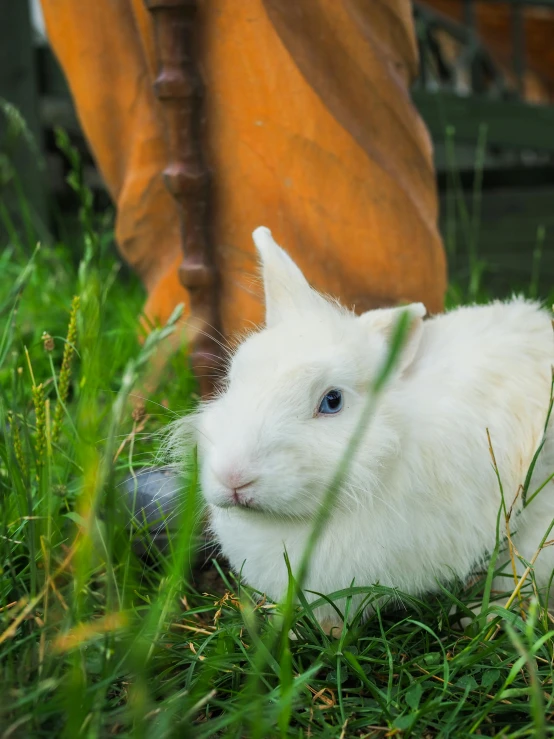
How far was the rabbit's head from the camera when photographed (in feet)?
4.88

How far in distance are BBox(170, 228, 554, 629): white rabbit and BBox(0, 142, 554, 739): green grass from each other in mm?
90

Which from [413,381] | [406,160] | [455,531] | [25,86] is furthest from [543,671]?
[25,86]

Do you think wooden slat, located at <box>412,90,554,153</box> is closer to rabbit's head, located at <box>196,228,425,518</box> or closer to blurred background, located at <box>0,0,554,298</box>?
blurred background, located at <box>0,0,554,298</box>

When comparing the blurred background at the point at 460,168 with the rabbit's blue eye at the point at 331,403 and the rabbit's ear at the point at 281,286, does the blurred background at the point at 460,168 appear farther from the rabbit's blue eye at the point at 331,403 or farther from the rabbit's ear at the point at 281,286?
the rabbit's blue eye at the point at 331,403

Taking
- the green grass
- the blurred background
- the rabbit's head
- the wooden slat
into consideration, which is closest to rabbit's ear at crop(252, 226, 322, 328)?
the rabbit's head

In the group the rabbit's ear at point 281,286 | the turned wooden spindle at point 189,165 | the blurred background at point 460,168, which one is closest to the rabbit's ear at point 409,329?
the rabbit's ear at point 281,286

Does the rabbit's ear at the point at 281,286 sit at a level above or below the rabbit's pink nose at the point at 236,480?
above

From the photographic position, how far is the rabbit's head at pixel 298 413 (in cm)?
149

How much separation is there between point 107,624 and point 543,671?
0.83m

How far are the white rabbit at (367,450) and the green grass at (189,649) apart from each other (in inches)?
3.6

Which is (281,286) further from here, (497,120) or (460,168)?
(460,168)

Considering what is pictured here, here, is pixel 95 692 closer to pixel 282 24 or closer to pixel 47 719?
pixel 47 719

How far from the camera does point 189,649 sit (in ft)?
5.13

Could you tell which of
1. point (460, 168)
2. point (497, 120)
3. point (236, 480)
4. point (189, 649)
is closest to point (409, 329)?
point (236, 480)
